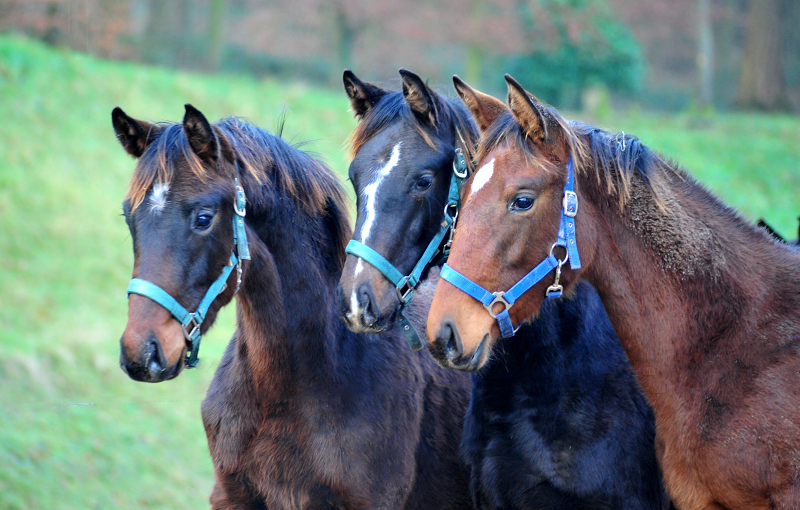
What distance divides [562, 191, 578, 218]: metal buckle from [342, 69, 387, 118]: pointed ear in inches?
56.1

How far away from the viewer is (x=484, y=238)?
329 cm

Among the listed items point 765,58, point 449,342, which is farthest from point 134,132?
point 765,58

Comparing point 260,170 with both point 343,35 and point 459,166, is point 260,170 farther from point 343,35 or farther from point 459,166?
point 343,35

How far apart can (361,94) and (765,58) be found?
2133 cm

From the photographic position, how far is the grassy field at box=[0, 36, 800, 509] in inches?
288

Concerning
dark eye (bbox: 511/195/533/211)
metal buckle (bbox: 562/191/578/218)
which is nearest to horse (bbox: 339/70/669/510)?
dark eye (bbox: 511/195/533/211)

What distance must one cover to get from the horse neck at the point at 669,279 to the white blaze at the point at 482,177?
46cm

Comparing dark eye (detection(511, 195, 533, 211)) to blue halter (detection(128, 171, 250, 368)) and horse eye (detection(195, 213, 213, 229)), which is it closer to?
blue halter (detection(128, 171, 250, 368))

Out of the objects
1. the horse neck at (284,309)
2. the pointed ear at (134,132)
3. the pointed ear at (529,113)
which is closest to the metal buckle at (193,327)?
the horse neck at (284,309)

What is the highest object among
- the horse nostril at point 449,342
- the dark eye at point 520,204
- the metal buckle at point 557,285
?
the dark eye at point 520,204

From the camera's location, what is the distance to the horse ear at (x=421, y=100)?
156 inches

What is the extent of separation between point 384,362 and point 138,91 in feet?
40.8

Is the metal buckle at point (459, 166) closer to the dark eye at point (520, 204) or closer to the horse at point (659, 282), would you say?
the horse at point (659, 282)

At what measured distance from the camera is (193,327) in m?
3.60
